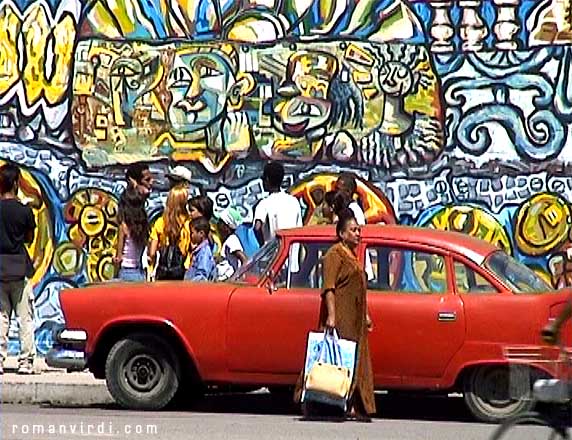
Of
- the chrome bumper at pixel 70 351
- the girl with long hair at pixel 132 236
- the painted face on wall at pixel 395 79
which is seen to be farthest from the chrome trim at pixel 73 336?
the painted face on wall at pixel 395 79

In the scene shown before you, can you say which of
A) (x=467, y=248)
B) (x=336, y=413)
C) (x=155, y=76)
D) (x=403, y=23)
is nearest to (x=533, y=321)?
(x=467, y=248)

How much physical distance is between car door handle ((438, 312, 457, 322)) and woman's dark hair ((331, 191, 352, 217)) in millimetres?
2049

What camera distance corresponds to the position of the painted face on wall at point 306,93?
16.5m

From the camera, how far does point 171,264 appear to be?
14.4m

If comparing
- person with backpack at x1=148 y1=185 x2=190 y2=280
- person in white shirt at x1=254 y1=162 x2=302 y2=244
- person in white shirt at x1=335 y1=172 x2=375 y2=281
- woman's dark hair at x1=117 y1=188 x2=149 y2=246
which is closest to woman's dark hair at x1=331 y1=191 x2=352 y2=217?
person in white shirt at x1=335 y1=172 x2=375 y2=281

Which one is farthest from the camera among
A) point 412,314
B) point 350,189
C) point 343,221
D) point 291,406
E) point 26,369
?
point 26,369

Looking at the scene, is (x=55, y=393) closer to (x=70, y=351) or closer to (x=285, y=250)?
(x=70, y=351)

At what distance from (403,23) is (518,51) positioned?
128 centimetres

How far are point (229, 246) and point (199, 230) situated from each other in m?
0.73

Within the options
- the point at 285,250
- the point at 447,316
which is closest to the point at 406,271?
the point at 447,316

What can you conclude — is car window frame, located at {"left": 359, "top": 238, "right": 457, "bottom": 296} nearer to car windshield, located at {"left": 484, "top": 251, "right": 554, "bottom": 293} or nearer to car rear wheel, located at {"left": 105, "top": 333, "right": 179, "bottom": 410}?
car windshield, located at {"left": 484, "top": 251, "right": 554, "bottom": 293}

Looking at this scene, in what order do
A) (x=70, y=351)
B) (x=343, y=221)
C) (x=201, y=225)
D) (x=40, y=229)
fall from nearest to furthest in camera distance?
(x=343, y=221) < (x=70, y=351) < (x=201, y=225) < (x=40, y=229)

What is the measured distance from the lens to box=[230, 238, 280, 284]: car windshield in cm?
1281

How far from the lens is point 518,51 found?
636 inches
